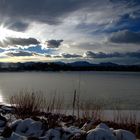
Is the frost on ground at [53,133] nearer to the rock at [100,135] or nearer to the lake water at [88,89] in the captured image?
the rock at [100,135]

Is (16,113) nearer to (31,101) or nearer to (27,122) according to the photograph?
(31,101)

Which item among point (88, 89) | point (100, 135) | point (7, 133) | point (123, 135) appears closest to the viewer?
point (100, 135)

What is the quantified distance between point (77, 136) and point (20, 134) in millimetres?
1029

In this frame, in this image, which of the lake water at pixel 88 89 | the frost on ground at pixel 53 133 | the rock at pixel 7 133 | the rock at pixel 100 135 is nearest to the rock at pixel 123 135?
the frost on ground at pixel 53 133

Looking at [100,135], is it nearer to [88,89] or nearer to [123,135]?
[123,135]

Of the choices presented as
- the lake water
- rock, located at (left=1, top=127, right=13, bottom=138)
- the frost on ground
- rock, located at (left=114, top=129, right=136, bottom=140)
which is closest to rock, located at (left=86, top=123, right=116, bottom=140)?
the frost on ground

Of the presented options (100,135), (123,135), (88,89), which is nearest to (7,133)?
(100,135)

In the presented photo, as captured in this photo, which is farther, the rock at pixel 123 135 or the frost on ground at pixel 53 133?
the rock at pixel 123 135

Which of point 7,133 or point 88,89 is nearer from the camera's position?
point 7,133

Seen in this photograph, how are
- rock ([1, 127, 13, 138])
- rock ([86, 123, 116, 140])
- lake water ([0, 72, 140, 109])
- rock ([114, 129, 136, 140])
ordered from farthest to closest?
1. lake water ([0, 72, 140, 109])
2. rock ([1, 127, 13, 138])
3. rock ([114, 129, 136, 140])
4. rock ([86, 123, 116, 140])

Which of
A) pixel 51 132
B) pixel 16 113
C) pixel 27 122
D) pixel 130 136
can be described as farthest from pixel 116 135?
pixel 16 113

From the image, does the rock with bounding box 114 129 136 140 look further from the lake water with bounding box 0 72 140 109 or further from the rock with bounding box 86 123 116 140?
the lake water with bounding box 0 72 140 109

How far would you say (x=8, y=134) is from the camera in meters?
5.21

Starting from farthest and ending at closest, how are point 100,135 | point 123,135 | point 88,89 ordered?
point 88,89, point 123,135, point 100,135
